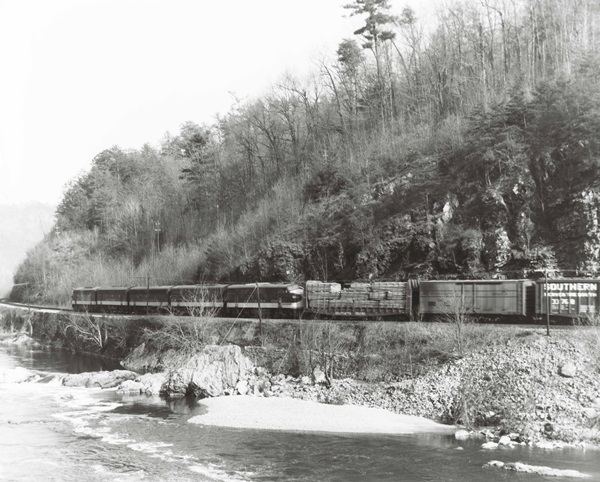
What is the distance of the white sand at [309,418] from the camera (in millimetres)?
30547

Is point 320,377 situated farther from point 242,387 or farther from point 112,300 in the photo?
point 112,300

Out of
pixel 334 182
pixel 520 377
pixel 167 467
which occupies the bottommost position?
pixel 167 467

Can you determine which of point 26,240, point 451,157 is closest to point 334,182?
point 451,157

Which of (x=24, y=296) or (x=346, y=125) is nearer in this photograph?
(x=346, y=125)

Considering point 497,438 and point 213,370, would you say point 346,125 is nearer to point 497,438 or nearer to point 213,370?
point 213,370

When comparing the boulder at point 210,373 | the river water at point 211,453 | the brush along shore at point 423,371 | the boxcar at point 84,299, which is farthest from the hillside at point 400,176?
the river water at point 211,453

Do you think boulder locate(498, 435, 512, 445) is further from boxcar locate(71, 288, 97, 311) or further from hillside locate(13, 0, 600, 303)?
boxcar locate(71, 288, 97, 311)

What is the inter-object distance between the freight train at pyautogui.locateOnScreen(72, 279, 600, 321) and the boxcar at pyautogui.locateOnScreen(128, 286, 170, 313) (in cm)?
170

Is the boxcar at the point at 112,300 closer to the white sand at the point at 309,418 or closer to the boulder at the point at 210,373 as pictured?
the boulder at the point at 210,373

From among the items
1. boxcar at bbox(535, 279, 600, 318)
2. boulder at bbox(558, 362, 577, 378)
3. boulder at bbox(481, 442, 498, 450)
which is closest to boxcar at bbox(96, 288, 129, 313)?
boxcar at bbox(535, 279, 600, 318)

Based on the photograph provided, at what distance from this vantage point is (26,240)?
17012 centimetres

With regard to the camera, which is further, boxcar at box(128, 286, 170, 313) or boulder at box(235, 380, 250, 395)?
boxcar at box(128, 286, 170, 313)

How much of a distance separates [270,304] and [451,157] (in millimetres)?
22203

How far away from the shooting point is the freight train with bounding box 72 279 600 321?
124 ft
